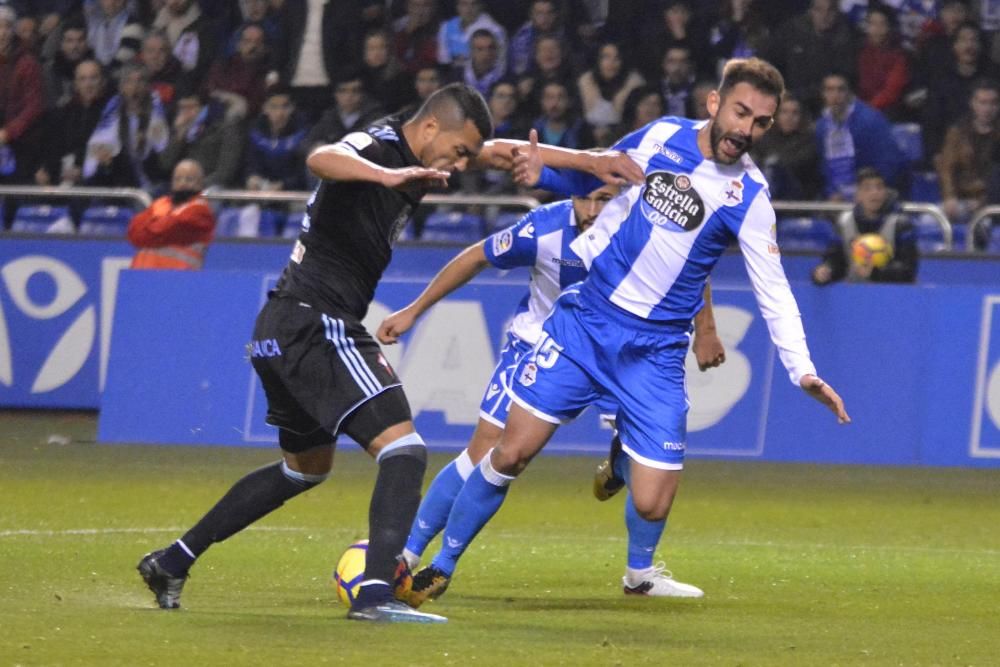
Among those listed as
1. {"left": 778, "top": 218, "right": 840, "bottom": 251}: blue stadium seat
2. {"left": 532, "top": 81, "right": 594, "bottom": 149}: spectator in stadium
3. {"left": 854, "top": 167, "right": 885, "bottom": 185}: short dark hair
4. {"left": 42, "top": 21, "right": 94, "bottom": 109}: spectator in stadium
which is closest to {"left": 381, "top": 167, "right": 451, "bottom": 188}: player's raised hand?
{"left": 854, "top": 167, "right": 885, "bottom": 185}: short dark hair

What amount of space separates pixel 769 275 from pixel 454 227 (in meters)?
8.90

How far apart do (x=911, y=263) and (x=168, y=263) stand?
232 inches

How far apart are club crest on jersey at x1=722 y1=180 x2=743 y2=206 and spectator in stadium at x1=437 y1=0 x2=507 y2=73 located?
1088 cm

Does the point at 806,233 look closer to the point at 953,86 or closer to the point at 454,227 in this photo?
the point at 953,86

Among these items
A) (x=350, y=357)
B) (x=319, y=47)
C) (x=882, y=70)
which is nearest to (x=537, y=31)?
(x=319, y=47)

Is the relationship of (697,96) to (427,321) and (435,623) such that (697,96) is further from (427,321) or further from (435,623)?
(435,623)

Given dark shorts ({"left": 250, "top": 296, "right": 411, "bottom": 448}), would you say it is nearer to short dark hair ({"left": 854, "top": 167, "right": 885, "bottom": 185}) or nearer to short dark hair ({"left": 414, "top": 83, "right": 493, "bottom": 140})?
short dark hair ({"left": 414, "top": 83, "right": 493, "bottom": 140})

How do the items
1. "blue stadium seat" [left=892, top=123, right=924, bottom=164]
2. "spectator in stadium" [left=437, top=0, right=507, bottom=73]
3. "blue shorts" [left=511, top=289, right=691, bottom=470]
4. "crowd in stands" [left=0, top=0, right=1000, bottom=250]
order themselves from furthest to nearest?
1. "spectator in stadium" [left=437, top=0, right=507, bottom=73]
2. "blue stadium seat" [left=892, top=123, right=924, bottom=164]
3. "crowd in stands" [left=0, top=0, right=1000, bottom=250]
4. "blue shorts" [left=511, top=289, right=691, bottom=470]

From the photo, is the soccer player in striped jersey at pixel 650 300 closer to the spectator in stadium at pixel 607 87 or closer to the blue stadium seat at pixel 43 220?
the spectator in stadium at pixel 607 87

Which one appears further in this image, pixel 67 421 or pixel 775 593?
pixel 67 421

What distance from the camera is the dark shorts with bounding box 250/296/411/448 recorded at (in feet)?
22.7

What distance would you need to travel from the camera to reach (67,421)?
1611 cm

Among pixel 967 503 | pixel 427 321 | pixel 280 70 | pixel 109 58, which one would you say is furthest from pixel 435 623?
pixel 109 58

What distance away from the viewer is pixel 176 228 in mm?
15508
